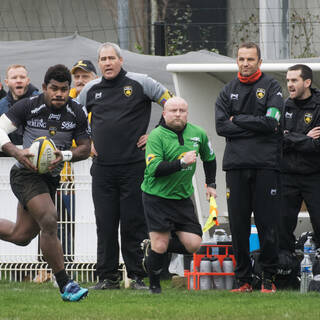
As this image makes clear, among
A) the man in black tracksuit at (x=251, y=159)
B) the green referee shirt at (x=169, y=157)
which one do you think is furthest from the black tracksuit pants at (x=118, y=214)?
the man in black tracksuit at (x=251, y=159)

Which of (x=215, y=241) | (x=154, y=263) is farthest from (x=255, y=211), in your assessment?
(x=215, y=241)

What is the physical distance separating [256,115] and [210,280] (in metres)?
1.99

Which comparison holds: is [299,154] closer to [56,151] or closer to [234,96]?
[234,96]

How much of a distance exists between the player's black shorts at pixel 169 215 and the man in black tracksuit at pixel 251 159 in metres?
0.45

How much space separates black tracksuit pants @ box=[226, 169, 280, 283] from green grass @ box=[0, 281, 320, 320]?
1.21ft

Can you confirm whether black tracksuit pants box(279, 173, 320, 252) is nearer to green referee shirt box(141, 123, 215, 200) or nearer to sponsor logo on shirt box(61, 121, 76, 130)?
green referee shirt box(141, 123, 215, 200)

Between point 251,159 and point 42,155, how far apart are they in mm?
2125

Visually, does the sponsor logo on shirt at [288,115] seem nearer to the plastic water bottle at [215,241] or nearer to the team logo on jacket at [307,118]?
the team logo on jacket at [307,118]

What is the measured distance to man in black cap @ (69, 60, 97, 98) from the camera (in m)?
11.3

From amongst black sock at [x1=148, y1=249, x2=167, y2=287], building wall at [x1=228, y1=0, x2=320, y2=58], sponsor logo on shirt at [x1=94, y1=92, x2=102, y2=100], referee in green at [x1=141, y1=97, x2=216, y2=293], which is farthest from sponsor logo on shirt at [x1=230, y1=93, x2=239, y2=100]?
building wall at [x1=228, y1=0, x2=320, y2=58]

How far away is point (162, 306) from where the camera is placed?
818 cm

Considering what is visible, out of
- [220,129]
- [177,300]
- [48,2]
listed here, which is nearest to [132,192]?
[220,129]

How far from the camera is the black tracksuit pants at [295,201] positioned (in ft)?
32.9

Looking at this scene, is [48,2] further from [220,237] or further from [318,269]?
[318,269]
